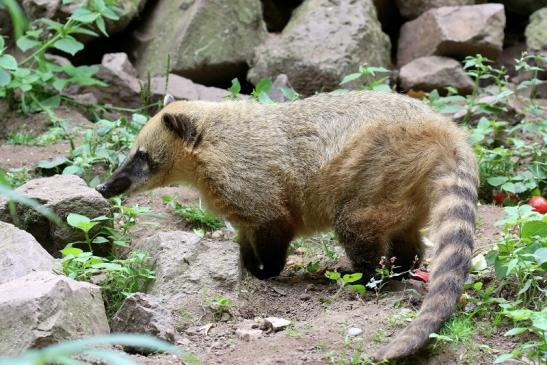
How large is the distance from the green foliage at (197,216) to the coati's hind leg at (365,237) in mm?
1713

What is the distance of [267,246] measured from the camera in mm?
6055

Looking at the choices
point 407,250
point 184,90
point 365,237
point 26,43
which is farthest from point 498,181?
point 26,43

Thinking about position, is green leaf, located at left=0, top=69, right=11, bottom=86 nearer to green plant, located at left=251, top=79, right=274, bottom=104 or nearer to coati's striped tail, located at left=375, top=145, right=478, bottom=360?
green plant, located at left=251, top=79, right=274, bottom=104

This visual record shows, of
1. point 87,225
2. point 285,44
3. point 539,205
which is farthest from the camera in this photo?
point 285,44

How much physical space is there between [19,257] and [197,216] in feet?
Answer: 6.62

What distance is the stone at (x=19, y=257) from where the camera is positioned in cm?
515

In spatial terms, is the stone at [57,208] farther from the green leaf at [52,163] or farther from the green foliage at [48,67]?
the green foliage at [48,67]

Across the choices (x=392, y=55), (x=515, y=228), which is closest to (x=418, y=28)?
(x=392, y=55)

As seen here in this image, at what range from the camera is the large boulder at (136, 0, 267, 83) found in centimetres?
999

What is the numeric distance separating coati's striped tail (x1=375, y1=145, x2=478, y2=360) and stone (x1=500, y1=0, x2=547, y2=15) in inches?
238

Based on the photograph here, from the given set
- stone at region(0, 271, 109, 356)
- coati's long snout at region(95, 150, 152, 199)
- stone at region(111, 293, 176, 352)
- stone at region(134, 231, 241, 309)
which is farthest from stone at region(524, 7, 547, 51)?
stone at region(0, 271, 109, 356)

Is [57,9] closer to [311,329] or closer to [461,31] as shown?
[461,31]

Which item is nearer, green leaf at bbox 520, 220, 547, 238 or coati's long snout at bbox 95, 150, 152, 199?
green leaf at bbox 520, 220, 547, 238

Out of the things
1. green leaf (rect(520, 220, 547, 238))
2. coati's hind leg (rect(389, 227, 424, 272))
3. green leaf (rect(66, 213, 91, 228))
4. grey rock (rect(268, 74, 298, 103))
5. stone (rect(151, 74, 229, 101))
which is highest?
green leaf (rect(520, 220, 547, 238))
